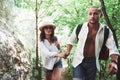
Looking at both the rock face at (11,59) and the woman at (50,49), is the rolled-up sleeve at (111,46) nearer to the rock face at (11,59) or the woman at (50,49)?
the woman at (50,49)

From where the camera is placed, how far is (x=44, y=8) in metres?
12.8

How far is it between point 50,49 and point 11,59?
2.66 feet

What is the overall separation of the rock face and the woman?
589mm

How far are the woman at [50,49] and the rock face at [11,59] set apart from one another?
59 centimetres

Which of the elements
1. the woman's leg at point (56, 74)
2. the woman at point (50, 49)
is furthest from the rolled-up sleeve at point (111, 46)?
the woman's leg at point (56, 74)

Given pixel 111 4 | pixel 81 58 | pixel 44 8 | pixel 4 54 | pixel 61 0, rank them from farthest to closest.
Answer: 1. pixel 61 0
2. pixel 44 8
3. pixel 111 4
4. pixel 4 54
5. pixel 81 58

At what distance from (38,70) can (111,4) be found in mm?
3819

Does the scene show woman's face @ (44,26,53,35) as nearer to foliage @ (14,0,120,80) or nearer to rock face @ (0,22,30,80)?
rock face @ (0,22,30,80)

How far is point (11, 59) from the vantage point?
6059 mm

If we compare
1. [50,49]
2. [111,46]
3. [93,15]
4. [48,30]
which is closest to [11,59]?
Answer: [50,49]

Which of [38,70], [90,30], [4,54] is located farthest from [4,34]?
[38,70]

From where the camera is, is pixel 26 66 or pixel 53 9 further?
pixel 53 9

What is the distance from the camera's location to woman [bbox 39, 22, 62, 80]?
5832mm

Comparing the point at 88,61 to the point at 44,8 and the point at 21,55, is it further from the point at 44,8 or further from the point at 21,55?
the point at 44,8
